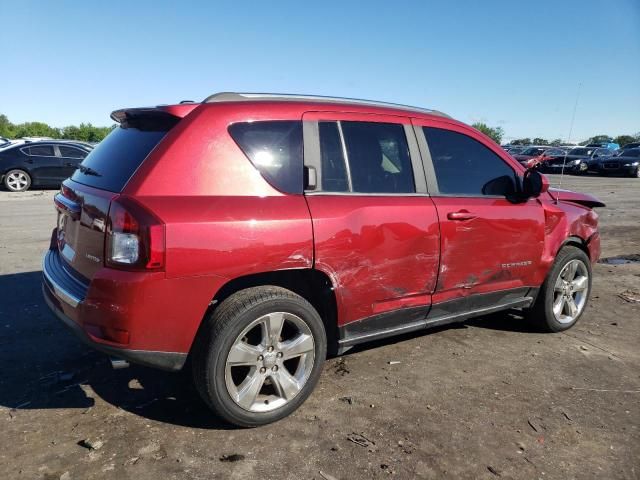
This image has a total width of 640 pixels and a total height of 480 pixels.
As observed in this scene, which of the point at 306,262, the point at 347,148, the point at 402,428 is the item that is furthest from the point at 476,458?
the point at 347,148

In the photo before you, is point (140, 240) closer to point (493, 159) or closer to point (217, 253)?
A: point (217, 253)

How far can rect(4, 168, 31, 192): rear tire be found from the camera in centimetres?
1530

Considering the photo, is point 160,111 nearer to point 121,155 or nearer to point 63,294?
point 121,155

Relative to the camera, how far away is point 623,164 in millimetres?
27219

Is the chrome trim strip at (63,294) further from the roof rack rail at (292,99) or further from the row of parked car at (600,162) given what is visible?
the row of parked car at (600,162)

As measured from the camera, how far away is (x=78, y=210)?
3076mm

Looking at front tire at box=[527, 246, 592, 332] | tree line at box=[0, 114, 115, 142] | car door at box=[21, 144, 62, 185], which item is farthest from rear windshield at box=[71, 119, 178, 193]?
tree line at box=[0, 114, 115, 142]

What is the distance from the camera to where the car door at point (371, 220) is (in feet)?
10.5

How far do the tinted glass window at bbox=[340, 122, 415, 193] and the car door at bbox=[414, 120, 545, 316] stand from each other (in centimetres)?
19

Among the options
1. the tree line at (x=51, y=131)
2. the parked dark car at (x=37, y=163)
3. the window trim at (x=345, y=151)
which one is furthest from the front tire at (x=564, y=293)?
the tree line at (x=51, y=131)

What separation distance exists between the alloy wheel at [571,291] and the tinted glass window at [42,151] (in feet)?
50.1

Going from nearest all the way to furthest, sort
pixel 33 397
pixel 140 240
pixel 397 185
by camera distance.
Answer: pixel 140 240 < pixel 33 397 < pixel 397 185

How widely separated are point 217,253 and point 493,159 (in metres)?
2.53

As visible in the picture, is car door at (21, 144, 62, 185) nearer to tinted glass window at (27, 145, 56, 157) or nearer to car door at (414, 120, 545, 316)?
tinted glass window at (27, 145, 56, 157)
